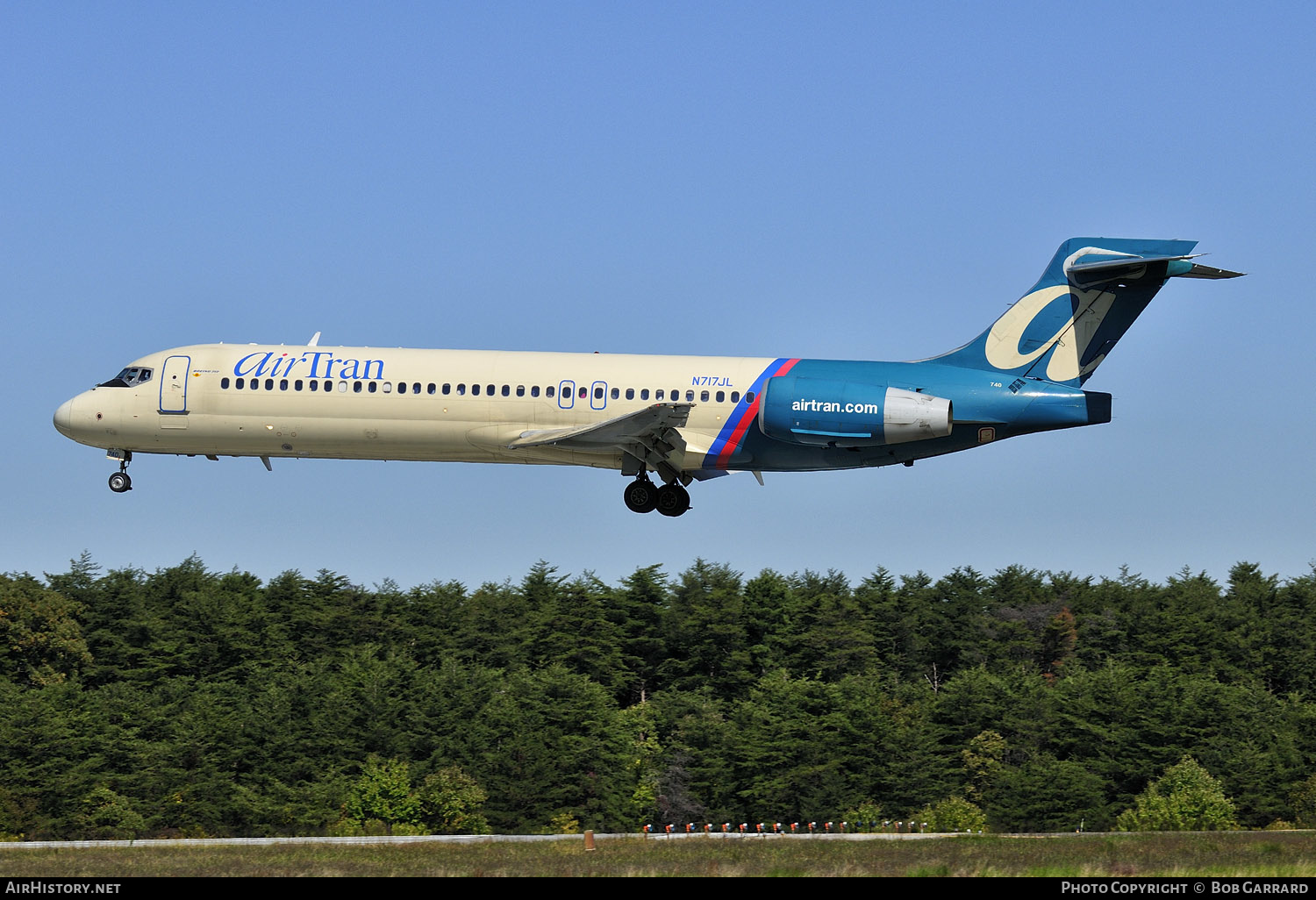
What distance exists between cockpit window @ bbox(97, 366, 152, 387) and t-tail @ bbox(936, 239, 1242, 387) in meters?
20.4

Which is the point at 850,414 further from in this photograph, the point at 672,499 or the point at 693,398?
the point at 672,499

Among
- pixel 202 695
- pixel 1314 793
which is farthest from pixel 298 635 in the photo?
pixel 1314 793

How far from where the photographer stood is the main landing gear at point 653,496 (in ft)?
134

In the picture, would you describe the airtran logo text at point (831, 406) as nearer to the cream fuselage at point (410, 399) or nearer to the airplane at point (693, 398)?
the airplane at point (693, 398)

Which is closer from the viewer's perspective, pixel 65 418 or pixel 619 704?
pixel 65 418

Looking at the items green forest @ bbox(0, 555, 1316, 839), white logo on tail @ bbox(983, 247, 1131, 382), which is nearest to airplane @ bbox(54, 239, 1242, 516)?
white logo on tail @ bbox(983, 247, 1131, 382)

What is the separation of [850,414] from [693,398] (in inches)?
153

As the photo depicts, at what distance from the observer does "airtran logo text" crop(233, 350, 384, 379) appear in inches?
1582

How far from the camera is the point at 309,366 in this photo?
133 feet

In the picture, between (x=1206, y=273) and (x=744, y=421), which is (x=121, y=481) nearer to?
(x=744, y=421)

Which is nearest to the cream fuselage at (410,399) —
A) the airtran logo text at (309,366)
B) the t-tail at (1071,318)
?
the airtran logo text at (309,366)

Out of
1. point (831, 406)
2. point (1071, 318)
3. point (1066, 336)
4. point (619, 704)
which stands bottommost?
point (619, 704)

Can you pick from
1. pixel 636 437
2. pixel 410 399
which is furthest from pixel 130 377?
pixel 636 437

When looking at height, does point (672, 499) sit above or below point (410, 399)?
below
